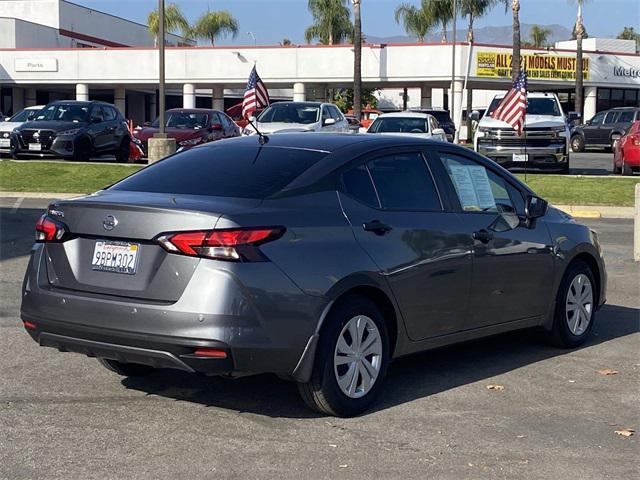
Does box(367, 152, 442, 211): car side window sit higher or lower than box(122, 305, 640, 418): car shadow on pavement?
higher

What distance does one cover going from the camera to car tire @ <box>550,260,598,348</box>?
7867 millimetres

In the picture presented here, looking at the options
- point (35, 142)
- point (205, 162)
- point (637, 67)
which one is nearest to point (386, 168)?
point (205, 162)

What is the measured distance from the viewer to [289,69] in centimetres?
5319

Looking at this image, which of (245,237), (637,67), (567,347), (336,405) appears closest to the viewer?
(245,237)

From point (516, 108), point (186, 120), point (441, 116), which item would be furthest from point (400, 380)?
point (441, 116)

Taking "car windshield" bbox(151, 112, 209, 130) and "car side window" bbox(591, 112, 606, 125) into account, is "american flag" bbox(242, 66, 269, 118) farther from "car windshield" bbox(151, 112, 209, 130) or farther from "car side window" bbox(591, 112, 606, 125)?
"car side window" bbox(591, 112, 606, 125)

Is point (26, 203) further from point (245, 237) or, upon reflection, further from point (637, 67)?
point (637, 67)

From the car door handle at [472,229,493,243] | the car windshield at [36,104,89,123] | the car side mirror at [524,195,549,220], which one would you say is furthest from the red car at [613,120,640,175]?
the car door handle at [472,229,493,243]

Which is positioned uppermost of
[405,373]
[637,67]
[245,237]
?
[637,67]

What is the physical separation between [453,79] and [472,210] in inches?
1830

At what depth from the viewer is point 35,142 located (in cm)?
2520

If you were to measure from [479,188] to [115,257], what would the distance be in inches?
111

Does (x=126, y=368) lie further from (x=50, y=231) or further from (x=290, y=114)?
(x=290, y=114)

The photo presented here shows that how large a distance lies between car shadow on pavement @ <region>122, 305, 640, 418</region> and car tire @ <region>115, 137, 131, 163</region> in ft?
66.5
